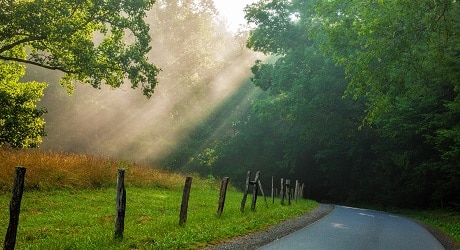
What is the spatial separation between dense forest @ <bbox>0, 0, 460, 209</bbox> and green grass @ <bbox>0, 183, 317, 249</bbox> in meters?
6.41

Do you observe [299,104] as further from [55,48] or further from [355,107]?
[55,48]

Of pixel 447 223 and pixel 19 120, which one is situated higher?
pixel 19 120

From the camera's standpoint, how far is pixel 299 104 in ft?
120

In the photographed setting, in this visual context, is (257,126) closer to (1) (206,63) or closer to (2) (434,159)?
(1) (206,63)

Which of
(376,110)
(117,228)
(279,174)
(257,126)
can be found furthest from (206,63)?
(117,228)

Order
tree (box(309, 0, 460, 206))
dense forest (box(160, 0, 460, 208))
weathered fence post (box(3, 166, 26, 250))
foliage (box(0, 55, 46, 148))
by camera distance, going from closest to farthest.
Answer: weathered fence post (box(3, 166, 26, 250))
tree (box(309, 0, 460, 206))
dense forest (box(160, 0, 460, 208))
foliage (box(0, 55, 46, 148))

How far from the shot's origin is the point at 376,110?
1903 centimetres

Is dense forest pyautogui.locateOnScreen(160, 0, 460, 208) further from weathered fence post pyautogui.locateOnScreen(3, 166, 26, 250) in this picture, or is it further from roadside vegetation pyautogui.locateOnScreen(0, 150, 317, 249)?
weathered fence post pyautogui.locateOnScreen(3, 166, 26, 250)

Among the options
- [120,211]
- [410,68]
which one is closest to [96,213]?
[120,211]

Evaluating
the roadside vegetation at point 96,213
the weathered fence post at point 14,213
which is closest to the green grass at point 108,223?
the roadside vegetation at point 96,213

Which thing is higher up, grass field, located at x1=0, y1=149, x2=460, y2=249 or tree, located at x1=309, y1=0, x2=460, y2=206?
tree, located at x1=309, y1=0, x2=460, y2=206

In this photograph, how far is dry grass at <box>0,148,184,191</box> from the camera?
16312 millimetres

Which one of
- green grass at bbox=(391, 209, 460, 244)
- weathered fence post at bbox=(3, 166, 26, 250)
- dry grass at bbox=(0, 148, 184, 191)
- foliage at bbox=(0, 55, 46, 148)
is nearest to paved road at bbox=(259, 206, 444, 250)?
green grass at bbox=(391, 209, 460, 244)

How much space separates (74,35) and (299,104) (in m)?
20.6
